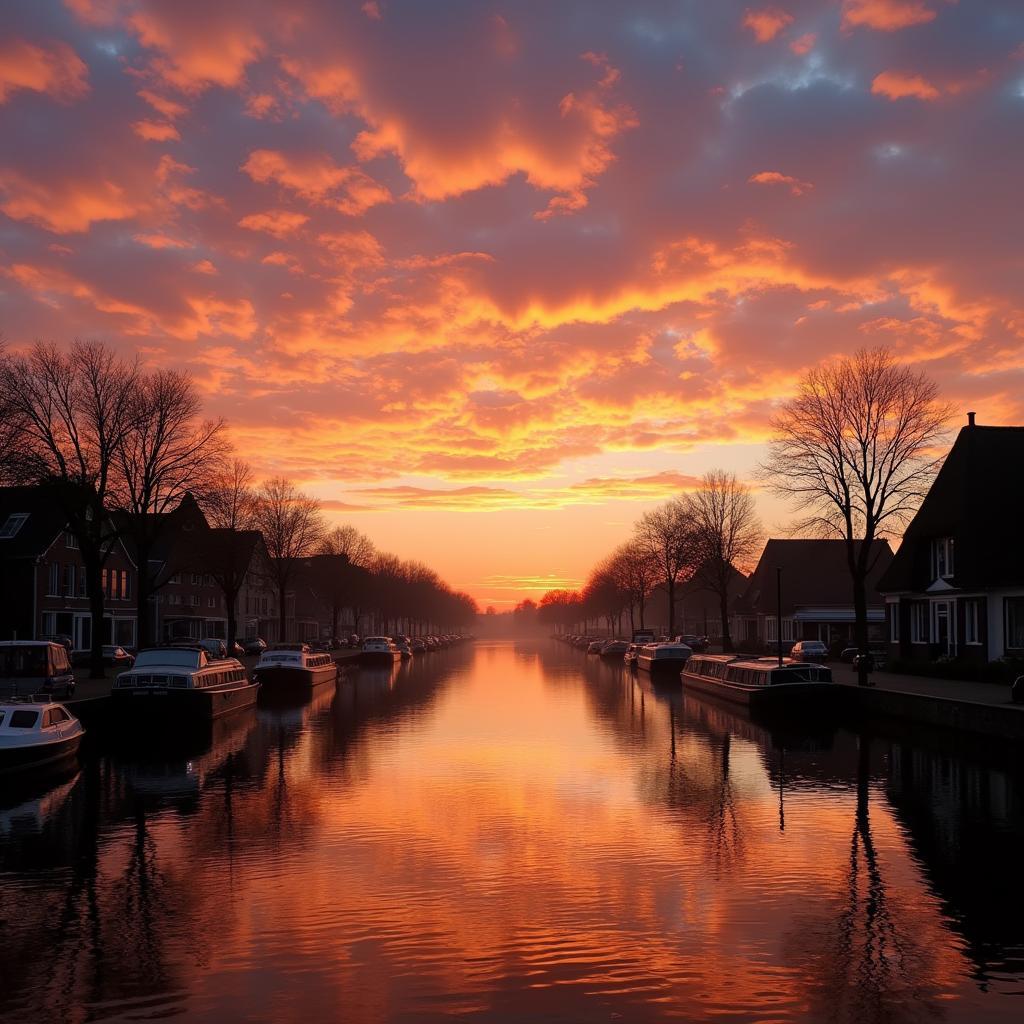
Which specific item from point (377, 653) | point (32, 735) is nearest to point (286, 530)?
point (377, 653)

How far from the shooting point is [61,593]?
73.0 meters

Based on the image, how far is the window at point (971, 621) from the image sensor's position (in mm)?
49719

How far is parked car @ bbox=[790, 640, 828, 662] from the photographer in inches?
2709

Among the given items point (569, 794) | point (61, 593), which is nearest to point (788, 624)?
point (61, 593)

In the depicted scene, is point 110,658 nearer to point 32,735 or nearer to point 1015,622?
point 32,735

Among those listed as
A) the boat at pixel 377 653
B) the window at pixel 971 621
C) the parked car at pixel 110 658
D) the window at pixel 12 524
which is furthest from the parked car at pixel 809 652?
the window at pixel 12 524

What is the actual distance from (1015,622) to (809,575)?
1860 inches

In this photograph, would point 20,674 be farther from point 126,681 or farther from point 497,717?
point 497,717

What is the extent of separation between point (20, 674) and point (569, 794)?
2226 cm

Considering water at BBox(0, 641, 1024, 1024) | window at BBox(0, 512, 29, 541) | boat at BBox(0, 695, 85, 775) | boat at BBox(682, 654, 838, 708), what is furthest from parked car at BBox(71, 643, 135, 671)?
boat at BBox(0, 695, 85, 775)

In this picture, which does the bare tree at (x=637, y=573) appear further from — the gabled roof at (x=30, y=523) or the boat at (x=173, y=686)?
the boat at (x=173, y=686)

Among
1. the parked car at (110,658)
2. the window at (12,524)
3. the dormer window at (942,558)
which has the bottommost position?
the parked car at (110,658)

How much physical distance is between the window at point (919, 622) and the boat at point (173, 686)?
3692 cm

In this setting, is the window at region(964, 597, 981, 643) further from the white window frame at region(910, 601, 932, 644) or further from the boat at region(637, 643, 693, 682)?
the boat at region(637, 643, 693, 682)
